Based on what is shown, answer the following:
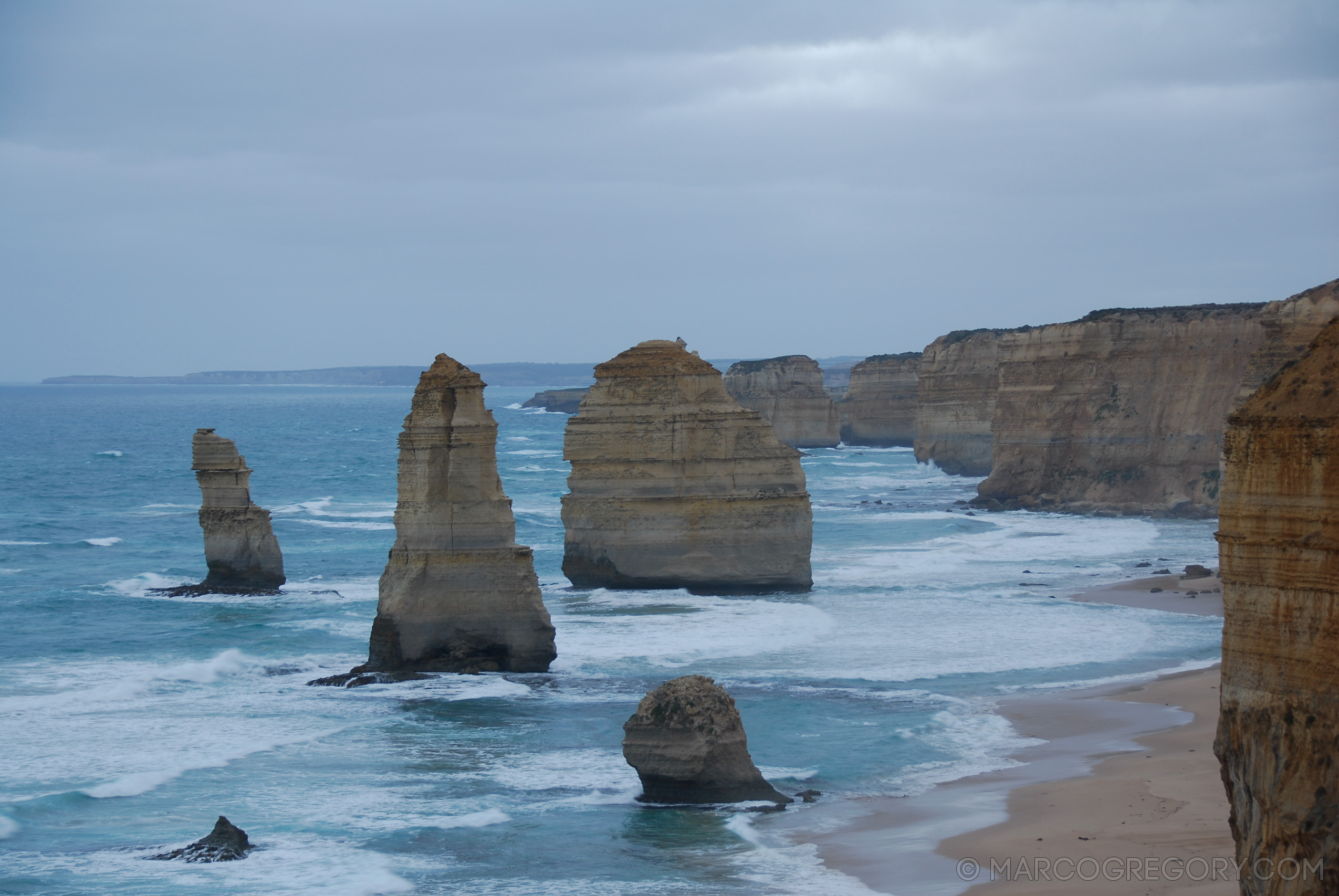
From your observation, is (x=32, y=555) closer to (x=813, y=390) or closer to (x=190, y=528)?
(x=190, y=528)

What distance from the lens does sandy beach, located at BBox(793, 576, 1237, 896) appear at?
13.8 meters

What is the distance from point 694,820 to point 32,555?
3536cm

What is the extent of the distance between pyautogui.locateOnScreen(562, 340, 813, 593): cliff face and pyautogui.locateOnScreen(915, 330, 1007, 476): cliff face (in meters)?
44.7

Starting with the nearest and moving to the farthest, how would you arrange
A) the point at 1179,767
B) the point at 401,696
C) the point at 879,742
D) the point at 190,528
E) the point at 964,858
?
the point at 964,858, the point at 1179,767, the point at 879,742, the point at 401,696, the point at 190,528

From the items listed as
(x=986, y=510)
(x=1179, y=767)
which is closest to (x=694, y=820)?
(x=1179, y=767)

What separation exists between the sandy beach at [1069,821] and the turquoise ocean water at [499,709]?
575mm

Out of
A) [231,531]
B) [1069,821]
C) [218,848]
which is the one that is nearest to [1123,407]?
[231,531]

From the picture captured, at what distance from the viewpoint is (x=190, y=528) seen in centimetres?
5412

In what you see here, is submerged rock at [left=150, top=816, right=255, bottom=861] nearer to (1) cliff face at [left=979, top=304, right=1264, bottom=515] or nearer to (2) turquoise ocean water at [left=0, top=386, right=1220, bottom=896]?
(2) turquoise ocean water at [left=0, top=386, right=1220, bottom=896]

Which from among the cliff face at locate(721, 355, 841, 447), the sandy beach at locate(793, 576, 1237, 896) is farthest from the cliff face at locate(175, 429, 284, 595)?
the cliff face at locate(721, 355, 841, 447)

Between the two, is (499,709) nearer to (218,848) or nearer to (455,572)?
(455,572)

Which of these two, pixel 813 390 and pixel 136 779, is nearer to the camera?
pixel 136 779

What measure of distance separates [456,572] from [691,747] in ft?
27.0

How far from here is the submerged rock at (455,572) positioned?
2380 cm
